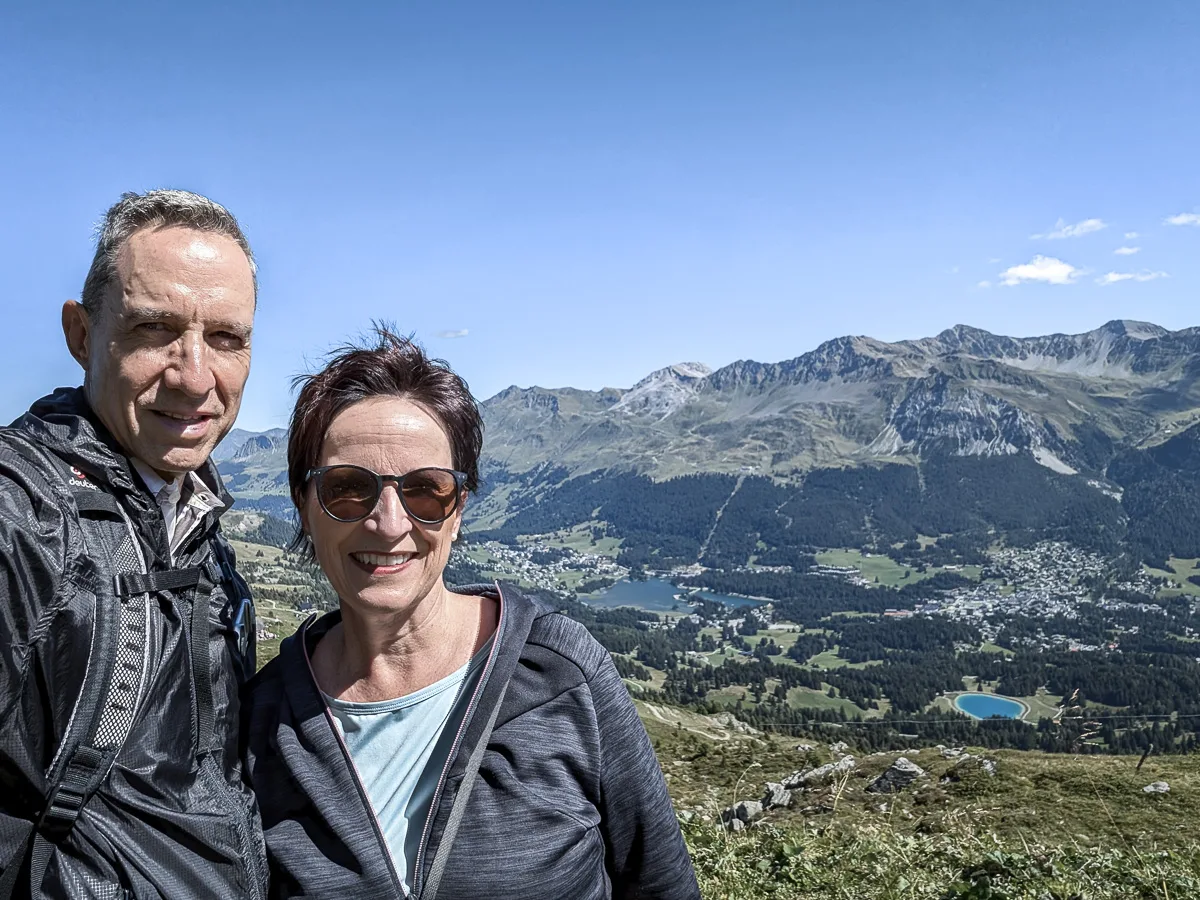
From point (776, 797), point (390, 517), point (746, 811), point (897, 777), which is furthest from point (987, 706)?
point (390, 517)

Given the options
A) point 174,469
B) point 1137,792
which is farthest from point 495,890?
point 1137,792

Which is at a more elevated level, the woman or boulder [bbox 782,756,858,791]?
the woman

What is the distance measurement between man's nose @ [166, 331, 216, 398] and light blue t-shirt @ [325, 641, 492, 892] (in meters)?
1.50

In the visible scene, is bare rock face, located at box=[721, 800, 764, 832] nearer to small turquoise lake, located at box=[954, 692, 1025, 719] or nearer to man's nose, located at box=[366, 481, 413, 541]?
man's nose, located at box=[366, 481, 413, 541]

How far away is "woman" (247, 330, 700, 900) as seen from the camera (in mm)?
3039

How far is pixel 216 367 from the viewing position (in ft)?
10.3

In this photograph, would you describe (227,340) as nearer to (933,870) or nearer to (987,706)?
(933,870)

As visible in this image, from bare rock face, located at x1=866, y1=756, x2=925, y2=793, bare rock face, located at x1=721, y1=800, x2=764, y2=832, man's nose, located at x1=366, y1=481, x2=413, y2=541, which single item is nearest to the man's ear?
man's nose, located at x1=366, y1=481, x2=413, y2=541

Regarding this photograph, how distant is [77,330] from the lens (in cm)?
316

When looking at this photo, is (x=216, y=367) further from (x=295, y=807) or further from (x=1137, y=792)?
(x=1137, y=792)

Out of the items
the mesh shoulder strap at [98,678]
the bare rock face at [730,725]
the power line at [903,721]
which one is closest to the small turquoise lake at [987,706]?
the power line at [903,721]

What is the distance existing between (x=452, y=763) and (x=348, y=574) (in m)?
0.94

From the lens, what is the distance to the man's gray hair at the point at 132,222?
305 cm

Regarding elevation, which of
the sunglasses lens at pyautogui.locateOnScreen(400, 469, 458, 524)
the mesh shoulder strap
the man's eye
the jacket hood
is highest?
the man's eye
